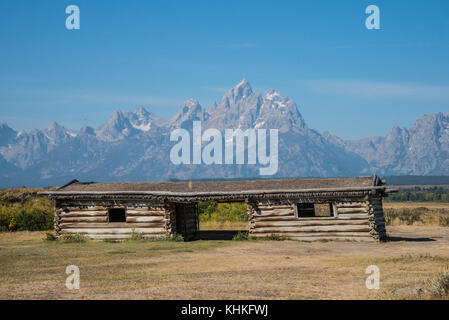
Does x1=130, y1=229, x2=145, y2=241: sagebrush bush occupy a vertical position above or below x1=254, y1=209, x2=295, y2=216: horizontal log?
below

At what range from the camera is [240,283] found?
13.2 metres

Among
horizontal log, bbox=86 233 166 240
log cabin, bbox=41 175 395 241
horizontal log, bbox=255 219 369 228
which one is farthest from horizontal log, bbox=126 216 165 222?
horizontal log, bbox=255 219 369 228

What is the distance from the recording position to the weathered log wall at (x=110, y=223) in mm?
25000

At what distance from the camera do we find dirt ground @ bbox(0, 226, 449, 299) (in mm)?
11859

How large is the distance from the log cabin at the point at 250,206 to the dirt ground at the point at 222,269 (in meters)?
1.22

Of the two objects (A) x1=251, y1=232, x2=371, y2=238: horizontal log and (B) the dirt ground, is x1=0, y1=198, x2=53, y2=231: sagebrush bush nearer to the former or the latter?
(B) the dirt ground

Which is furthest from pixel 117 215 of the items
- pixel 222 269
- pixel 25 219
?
pixel 222 269

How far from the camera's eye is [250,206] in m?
24.8

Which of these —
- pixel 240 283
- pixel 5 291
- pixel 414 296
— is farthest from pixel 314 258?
pixel 5 291

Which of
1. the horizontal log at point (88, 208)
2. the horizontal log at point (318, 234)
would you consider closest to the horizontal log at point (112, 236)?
the horizontal log at point (88, 208)

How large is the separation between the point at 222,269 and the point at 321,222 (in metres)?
9.46

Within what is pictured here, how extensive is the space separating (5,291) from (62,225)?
1386 centimetres
